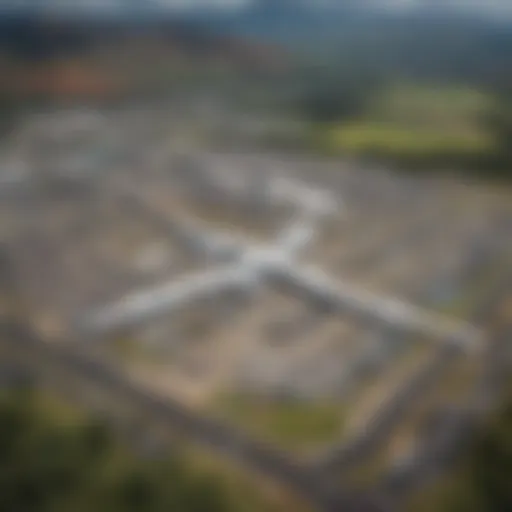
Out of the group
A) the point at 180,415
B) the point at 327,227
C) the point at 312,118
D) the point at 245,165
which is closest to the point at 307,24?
the point at 312,118

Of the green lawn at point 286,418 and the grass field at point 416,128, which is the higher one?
the grass field at point 416,128

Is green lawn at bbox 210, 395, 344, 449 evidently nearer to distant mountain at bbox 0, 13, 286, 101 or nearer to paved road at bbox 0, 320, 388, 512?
paved road at bbox 0, 320, 388, 512

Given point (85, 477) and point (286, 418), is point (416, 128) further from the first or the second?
point (85, 477)

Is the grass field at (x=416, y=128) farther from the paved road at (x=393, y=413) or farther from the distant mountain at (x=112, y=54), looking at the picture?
the paved road at (x=393, y=413)

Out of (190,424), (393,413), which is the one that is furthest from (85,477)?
(393,413)

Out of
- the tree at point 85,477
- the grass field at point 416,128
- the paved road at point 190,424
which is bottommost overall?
the tree at point 85,477

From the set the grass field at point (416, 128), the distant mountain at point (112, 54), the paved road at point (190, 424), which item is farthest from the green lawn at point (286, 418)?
the distant mountain at point (112, 54)

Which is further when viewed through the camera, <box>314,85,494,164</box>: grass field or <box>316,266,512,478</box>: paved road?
<box>314,85,494,164</box>: grass field

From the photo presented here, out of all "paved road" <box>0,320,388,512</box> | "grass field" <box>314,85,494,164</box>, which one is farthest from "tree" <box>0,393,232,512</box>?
"grass field" <box>314,85,494,164</box>
